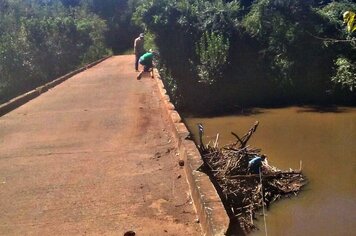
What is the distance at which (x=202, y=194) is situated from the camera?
406 cm

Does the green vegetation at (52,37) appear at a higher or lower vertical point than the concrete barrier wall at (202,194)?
higher

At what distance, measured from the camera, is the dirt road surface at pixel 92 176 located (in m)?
3.84

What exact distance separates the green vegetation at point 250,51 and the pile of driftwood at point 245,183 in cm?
1232

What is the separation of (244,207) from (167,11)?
51.8 ft

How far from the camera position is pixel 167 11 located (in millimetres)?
23734

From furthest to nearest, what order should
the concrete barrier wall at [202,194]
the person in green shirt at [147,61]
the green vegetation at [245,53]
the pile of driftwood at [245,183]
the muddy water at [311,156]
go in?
the green vegetation at [245,53] → the person in green shirt at [147,61] → the muddy water at [311,156] → the pile of driftwood at [245,183] → the concrete barrier wall at [202,194]

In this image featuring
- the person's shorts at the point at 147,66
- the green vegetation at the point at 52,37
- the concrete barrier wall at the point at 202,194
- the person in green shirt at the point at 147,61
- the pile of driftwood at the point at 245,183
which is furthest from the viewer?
the green vegetation at the point at 52,37

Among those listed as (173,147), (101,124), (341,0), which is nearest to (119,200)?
(173,147)

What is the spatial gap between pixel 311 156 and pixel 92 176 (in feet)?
36.5

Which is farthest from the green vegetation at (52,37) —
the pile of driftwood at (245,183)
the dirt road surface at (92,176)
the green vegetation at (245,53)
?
the dirt road surface at (92,176)

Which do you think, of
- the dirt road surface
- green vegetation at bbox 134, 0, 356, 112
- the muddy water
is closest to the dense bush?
green vegetation at bbox 134, 0, 356, 112

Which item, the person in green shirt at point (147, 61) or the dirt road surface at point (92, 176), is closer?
the dirt road surface at point (92, 176)

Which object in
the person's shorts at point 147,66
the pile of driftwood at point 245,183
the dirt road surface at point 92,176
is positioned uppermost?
the person's shorts at point 147,66

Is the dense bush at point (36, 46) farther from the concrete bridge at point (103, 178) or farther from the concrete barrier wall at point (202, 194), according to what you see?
the concrete barrier wall at point (202, 194)
